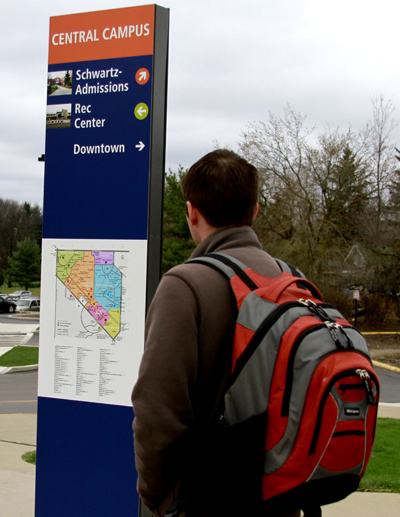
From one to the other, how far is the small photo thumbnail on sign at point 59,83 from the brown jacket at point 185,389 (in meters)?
2.42

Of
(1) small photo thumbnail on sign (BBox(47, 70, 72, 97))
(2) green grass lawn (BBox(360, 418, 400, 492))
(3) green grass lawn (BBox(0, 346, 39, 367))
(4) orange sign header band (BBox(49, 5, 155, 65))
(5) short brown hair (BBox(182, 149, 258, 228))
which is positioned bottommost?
(3) green grass lawn (BBox(0, 346, 39, 367))

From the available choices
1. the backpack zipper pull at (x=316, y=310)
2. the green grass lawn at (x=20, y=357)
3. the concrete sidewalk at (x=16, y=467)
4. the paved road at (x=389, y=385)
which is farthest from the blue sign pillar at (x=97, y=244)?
the green grass lawn at (x=20, y=357)

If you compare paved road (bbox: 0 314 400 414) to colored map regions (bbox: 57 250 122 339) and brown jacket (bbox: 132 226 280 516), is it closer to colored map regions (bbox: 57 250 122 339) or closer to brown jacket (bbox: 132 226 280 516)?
colored map regions (bbox: 57 250 122 339)

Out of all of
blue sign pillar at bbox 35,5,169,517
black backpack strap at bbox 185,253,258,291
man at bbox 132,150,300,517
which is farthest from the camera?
blue sign pillar at bbox 35,5,169,517

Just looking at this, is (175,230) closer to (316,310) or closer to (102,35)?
(102,35)

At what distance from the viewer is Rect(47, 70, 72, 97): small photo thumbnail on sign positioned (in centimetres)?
370

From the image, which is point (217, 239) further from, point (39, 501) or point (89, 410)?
point (39, 501)

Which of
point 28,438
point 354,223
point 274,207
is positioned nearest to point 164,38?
point 28,438

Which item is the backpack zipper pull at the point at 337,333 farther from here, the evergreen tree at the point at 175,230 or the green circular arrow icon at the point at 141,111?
the evergreen tree at the point at 175,230

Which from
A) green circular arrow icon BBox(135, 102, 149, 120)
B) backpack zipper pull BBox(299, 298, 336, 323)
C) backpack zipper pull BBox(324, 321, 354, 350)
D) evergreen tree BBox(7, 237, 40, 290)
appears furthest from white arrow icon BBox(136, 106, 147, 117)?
evergreen tree BBox(7, 237, 40, 290)

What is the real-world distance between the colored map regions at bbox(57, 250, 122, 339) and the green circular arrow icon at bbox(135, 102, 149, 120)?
88 cm

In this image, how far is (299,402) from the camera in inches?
60.8

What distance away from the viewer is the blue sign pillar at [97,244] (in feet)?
11.3

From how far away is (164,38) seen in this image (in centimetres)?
343
